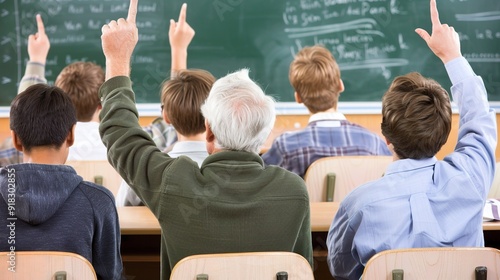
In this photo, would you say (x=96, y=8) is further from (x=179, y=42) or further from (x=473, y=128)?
(x=473, y=128)

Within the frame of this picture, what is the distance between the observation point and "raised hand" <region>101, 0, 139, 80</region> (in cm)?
226

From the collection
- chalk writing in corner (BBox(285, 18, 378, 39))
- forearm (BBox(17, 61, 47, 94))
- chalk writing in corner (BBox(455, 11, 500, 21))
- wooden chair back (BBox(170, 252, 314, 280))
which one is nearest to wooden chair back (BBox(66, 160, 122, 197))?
forearm (BBox(17, 61, 47, 94))

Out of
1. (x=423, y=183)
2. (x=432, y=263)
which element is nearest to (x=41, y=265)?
(x=432, y=263)

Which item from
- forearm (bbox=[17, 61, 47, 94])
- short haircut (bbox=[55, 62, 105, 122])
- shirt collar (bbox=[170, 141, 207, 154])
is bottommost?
shirt collar (bbox=[170, 141, 207, 154])

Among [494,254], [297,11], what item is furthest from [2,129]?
[494,254]

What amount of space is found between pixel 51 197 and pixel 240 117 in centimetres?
58

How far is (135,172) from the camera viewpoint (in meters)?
2.19

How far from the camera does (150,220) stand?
2709mm

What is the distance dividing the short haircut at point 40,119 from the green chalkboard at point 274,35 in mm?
3176

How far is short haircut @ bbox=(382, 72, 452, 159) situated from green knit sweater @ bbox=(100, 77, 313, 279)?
37cm

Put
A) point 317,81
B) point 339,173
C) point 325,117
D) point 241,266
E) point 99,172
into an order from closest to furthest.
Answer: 1. point 241,266
2. point 339,173
3. point 99,172
4. point 325,117
5. point 317,81

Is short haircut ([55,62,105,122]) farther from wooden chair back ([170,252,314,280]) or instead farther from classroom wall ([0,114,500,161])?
wooden chair back ([170,252,314,280])

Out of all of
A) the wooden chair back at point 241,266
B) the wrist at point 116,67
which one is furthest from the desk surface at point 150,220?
the wooden chair back at point 241,266

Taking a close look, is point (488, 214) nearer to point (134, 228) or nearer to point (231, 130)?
point (231, 130)
